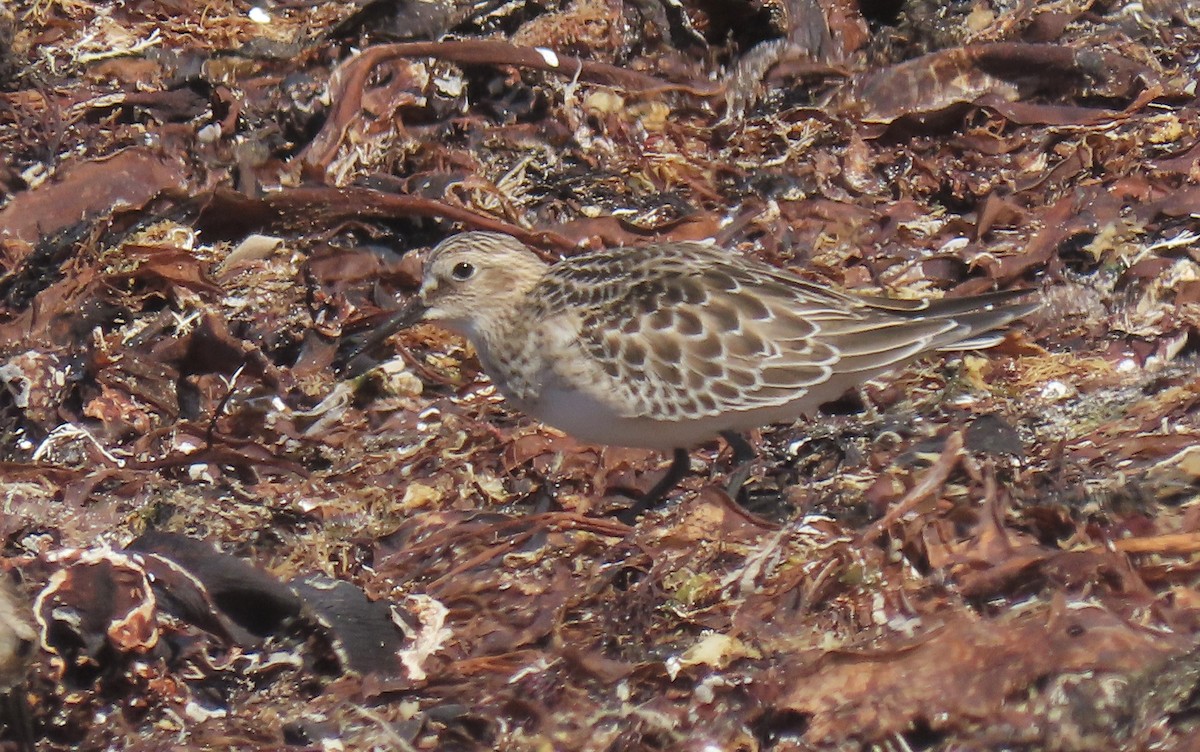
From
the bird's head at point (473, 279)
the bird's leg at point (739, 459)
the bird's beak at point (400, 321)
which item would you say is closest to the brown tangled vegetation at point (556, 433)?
the bird's leg at point (739, 459)

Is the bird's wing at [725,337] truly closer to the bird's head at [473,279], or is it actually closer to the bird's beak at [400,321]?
the bird's head at [473,279]

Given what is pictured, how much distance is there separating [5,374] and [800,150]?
2.76 metres

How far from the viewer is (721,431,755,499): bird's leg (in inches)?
176

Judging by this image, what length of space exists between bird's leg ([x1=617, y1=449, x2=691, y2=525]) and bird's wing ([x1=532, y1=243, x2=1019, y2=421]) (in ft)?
0.86

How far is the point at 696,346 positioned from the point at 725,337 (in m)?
0.09

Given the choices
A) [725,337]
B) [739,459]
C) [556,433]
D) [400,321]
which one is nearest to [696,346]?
[725,337]

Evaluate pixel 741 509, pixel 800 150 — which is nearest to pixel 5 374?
pixel 741 509

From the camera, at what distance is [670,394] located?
14.5 feet

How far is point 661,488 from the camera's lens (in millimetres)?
4551

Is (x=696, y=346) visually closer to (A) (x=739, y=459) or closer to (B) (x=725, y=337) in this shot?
(B) (x=725, y=337)

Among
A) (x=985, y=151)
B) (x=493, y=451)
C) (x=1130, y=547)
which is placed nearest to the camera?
(x=1130, y=547)

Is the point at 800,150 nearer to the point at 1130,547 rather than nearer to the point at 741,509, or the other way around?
the point at 741,509

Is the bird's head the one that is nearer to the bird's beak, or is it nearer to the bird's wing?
the bird's beak

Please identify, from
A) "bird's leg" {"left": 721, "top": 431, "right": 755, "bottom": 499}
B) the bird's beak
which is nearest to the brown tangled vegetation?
"bird's leg" {"left": 721, "top": 431, "right": 755, "bottom": 499}
